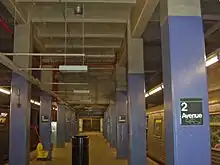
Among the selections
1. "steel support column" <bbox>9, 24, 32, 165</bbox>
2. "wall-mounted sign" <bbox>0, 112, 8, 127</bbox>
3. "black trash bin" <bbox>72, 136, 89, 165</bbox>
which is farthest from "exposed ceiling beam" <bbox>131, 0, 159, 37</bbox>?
"wall-mounted sign" <bbox>0, 112, 8, 127</bbox>

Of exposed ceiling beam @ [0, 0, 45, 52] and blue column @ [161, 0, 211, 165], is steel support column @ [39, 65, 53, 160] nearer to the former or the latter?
exposed ceiling beam @ [0, 0, 45, 52]

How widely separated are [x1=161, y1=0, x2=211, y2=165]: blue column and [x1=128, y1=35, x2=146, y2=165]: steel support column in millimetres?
3347

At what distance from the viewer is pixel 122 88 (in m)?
11.4

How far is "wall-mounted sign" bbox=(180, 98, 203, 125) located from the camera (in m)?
3.28

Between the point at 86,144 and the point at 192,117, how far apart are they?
5004 millimetres

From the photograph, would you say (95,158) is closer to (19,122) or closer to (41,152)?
(41,152)

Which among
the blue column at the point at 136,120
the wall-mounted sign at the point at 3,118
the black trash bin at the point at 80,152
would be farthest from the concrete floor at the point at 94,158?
the blue column at the point at 136,120

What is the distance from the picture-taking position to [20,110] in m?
6.84

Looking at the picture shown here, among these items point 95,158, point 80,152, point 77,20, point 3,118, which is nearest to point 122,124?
point 95,158

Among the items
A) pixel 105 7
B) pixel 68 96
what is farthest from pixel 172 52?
pixel 68 96

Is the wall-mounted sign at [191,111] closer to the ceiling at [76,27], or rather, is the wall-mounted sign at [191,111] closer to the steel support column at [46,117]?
the ceiling at [76,27]

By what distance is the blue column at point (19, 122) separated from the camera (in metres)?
6.66

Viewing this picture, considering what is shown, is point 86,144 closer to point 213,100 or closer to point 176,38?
point 213,100

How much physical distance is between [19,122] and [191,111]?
183 inches
